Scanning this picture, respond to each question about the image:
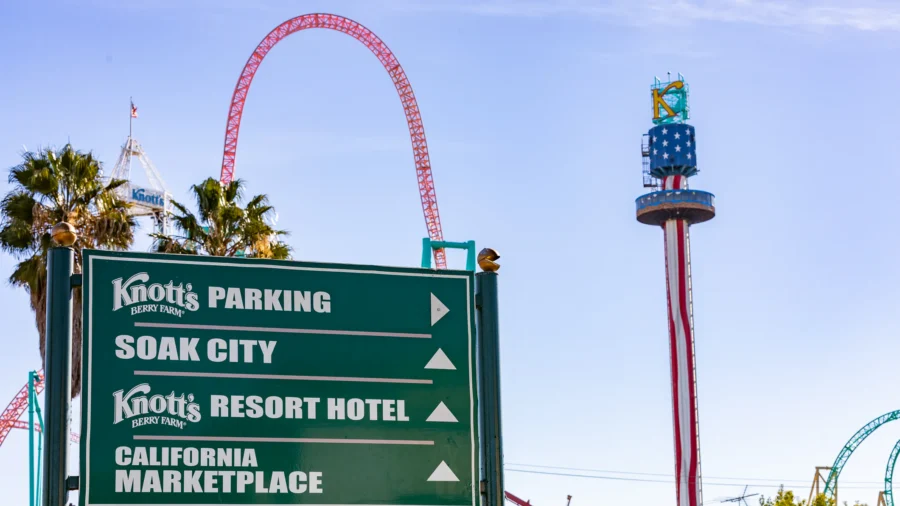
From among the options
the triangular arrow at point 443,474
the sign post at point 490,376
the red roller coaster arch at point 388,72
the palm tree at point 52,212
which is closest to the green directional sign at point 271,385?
the triangular arrow at point 443,474

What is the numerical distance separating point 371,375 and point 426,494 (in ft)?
2.91

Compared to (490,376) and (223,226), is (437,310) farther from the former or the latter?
(223,226)

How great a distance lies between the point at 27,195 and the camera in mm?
36375

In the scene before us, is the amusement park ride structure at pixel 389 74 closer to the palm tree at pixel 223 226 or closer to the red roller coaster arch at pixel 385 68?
the red roller coaster arch at pixel 385 68

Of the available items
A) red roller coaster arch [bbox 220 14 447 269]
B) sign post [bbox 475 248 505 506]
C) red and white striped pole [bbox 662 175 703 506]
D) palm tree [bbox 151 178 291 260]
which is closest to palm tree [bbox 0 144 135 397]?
palm tree [bbox 151 178 291 260]

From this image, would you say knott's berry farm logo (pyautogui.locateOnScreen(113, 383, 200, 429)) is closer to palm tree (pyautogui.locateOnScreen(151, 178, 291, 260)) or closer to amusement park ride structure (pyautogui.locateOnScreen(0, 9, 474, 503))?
palm tree (pyautogui.locateOnScreen(151, 178, 291, 260))

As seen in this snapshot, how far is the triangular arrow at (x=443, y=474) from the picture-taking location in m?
9.62

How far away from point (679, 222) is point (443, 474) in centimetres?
10060

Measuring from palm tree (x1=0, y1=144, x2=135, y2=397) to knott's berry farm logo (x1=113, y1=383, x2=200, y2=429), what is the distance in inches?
1058

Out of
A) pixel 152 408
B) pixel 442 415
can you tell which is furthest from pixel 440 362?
pixel 152 408

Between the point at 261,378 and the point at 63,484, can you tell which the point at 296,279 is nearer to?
the point at 261,378

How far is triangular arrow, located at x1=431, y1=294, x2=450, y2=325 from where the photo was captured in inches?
390

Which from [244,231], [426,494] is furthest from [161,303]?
[244,231]

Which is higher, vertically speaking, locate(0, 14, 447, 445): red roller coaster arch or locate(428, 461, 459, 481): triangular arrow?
locate(0, 14, 447, 445): red roller coaster arch
